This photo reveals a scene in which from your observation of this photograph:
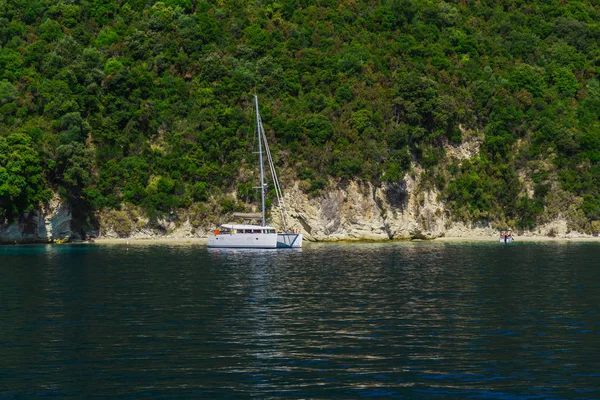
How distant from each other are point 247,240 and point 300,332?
60.1 meters

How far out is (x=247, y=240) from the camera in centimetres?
9538

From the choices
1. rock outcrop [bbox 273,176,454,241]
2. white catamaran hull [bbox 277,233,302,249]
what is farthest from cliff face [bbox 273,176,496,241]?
white catamaran hull [bbox 277,233,302,249]

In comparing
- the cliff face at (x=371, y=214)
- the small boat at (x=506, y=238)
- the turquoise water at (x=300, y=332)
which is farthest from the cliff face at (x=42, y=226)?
the small boat at (x=506, y=238)

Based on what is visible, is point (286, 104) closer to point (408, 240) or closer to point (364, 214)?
point (364, 214)

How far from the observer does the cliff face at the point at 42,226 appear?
336 feet

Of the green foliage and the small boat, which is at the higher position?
the green foliage

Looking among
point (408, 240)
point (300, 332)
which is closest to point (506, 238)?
point (408, 240)

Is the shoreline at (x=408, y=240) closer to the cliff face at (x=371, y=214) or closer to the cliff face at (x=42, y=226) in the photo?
the cliff face at (x=371, y=214)

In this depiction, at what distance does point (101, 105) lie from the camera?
11969 cm

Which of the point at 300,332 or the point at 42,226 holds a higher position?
the point at 42,226

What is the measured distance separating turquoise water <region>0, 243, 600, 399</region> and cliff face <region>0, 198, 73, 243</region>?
120 feet

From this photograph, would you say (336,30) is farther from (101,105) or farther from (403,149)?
(101,105)

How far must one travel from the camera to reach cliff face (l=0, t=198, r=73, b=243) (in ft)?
336

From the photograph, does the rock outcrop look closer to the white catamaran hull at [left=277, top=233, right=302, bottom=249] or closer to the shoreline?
the shoreline
